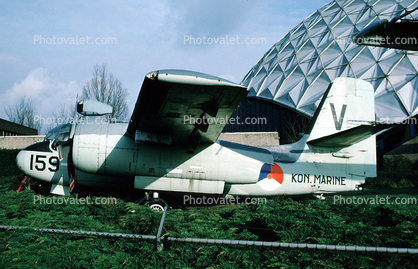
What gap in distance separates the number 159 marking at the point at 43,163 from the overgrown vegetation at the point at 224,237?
13.6 ft

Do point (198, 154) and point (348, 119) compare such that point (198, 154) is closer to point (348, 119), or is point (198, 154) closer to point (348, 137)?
point (348, 137)

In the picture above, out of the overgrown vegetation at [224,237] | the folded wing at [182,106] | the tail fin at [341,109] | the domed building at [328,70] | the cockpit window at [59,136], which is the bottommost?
the overgrown vegetation at [224,237]

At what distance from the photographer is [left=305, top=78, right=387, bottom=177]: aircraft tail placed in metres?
9.91

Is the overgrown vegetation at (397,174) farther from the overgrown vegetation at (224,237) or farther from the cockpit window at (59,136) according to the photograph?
the cockpit window at (59,136)

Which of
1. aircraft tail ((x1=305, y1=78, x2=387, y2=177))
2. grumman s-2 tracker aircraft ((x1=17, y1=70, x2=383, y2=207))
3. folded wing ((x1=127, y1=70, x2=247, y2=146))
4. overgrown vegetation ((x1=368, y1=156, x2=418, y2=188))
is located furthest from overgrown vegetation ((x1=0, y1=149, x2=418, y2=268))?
overgrown vegetation ((x1=368, y1=156, x2=418, y2=188))

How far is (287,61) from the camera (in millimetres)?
27391

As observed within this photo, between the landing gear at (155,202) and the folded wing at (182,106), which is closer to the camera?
the folded wing at (182,106)

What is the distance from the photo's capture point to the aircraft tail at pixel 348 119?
9914 millimetres

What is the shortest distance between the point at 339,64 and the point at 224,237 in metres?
23.4

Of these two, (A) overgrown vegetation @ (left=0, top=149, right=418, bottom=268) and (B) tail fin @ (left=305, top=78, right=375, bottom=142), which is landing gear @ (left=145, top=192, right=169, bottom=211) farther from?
(B) tail fin @ (left=305, top=78, right=375, bottom=142)

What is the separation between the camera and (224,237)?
13.2 ft

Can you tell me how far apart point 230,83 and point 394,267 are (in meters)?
3.89

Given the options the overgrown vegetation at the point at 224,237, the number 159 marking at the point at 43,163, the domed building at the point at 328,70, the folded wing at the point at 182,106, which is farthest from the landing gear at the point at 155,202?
the domed building at the point at 328,70

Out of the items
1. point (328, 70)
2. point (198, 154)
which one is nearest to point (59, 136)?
point (198, 154)
